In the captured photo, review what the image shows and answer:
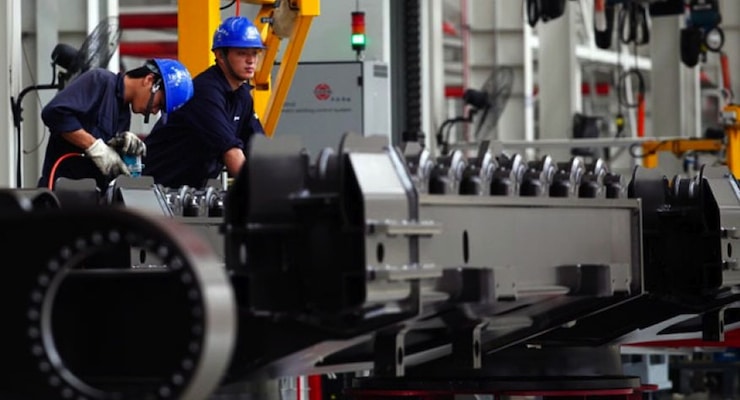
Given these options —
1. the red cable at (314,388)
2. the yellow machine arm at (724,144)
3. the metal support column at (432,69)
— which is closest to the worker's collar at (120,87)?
the red cable at (314,388)

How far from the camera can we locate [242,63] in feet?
24.7

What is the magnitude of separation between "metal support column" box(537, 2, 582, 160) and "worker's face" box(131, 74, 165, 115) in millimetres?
9489

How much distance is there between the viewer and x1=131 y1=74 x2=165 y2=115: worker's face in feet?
23.6

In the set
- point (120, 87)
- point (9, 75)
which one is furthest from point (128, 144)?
point (9, 75)

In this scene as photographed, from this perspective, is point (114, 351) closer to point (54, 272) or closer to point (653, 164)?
point (54, 272)

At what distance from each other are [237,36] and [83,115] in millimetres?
904

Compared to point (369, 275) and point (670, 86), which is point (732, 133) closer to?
point (670, 86)

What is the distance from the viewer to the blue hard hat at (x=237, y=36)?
300 inches

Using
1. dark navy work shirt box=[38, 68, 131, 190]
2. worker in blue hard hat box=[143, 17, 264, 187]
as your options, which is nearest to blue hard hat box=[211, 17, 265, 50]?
worker in blue hard hat box=[143, 17, 264, 187]

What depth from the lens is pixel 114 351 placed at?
3270 mm

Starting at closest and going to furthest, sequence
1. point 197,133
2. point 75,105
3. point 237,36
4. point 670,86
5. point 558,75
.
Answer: point 75,105 → point 197,133 → point 237,36 → point 558,75 → point 670,86

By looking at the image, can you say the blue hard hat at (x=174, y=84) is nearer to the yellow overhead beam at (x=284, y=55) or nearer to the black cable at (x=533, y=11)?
the yellow overhead beam at (x=284, y=55)

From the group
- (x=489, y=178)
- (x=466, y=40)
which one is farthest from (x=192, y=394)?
(x=466, y=40)

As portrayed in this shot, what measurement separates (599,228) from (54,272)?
2.08m
